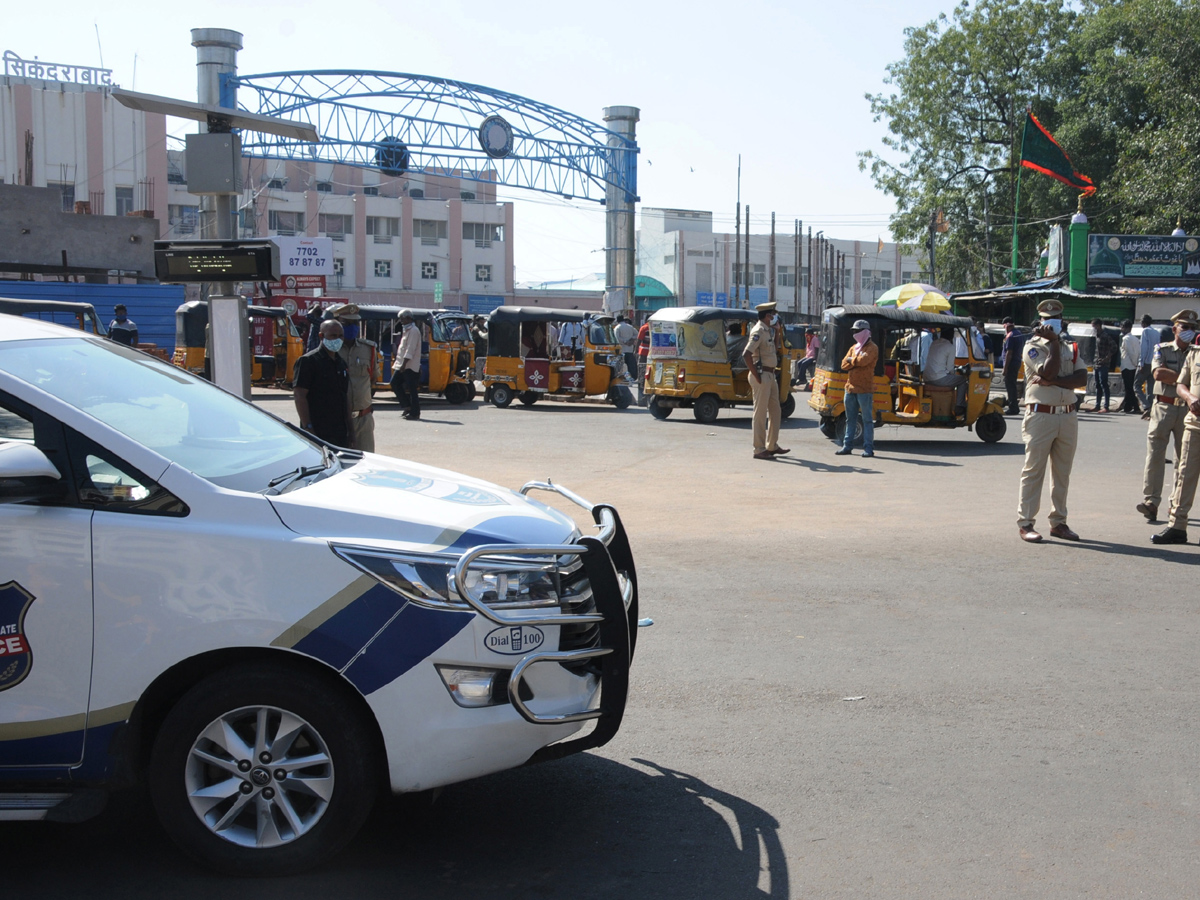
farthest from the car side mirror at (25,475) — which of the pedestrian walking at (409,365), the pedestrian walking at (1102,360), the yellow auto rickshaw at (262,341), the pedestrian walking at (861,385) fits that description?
the yellow auto rickshaw at (262,341)

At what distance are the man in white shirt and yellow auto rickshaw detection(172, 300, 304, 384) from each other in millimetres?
17981

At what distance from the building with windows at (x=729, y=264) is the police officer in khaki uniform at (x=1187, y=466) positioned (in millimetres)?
65749

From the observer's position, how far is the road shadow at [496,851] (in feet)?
11.3

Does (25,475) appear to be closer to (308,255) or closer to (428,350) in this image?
(428,350)

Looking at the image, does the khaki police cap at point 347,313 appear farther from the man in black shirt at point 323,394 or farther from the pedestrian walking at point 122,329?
the pedestrian walking at point 122,329

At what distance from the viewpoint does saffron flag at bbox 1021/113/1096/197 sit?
34750 mm

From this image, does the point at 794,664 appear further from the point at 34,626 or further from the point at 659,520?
the point at 659,520

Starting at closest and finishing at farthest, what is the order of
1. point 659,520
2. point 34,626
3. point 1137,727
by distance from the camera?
point 34,626 < point 1137,727 < point 659,520

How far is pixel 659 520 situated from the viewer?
1015cm

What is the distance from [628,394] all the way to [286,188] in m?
53.0

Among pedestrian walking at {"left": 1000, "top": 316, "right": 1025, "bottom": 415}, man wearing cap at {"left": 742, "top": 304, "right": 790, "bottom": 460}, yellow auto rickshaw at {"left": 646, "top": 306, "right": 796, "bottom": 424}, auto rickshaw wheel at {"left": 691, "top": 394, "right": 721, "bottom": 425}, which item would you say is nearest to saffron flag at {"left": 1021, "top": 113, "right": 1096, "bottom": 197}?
pedestrian walking at {"left": 1000, "top": 316, "right": 1025, "bottom": 415}

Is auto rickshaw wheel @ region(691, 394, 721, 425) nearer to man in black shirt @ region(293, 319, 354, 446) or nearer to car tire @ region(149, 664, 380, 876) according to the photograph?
man in black shirt @ region(293, 319, 354, 446)

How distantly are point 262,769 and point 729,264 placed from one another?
81782 mm

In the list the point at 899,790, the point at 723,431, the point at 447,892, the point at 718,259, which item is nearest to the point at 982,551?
the point at 899,790
